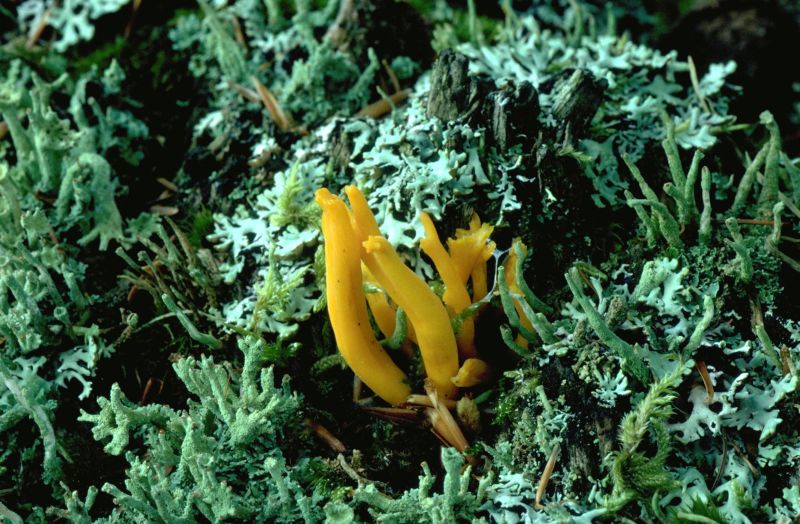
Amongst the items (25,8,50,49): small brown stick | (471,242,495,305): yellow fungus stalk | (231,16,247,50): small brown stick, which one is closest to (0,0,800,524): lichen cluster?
(471,242,495,305): yellow fungus stalk

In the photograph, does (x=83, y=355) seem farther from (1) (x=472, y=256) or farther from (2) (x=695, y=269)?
(2) (x=695, y=269)

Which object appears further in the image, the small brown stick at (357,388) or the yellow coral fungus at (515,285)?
the small brown stick at (357,388)

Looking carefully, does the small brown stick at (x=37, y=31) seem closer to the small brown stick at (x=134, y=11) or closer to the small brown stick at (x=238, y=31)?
the small brown stick at (x=134, y=11)

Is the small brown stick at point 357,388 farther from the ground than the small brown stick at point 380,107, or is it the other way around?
the small brown stick at point 380,107

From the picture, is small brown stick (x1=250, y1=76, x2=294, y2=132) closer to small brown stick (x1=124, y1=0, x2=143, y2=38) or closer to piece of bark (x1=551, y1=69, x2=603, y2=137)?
small brown stick (x1=124, y1=0, x2=143, y2=38)

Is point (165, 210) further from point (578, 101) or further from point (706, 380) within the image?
point (706, 380)

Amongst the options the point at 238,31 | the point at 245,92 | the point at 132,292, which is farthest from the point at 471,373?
the point at 238,31

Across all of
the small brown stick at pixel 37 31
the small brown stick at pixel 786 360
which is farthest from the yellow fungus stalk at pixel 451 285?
the small brown stick at pixel 37 31
